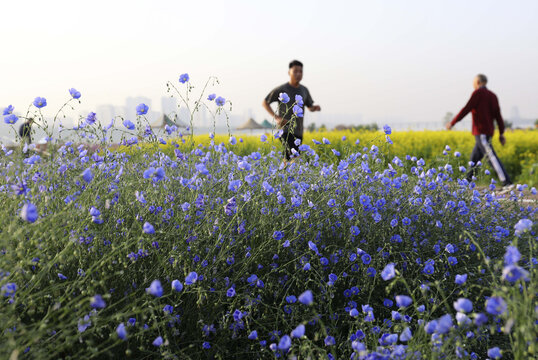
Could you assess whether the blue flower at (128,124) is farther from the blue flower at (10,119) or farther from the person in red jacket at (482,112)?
the person in red jacket at (482,112)

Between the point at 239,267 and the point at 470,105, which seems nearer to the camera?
the point at 239,267

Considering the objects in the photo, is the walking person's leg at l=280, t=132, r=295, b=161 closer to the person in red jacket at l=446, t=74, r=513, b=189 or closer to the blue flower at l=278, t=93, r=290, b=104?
the blue flower at l=278, t=93, r=290, b=104

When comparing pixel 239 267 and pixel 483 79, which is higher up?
pixel 483 79

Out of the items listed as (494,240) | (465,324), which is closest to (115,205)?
(465,324)

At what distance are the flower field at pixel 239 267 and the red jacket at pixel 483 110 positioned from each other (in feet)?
12.9

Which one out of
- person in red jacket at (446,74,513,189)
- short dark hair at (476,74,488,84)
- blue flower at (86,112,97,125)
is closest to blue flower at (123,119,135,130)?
blue flower at (86,112,97,125)

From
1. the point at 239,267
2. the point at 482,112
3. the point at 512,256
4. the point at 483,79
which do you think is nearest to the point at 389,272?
the point at 512,256

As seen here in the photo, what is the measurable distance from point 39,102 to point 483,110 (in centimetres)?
643

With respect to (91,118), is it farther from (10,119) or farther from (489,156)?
(489,156)

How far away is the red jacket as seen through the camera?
23.3 feet

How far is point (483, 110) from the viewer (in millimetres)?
7109

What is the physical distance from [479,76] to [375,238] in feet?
18.2

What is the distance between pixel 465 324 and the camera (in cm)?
159

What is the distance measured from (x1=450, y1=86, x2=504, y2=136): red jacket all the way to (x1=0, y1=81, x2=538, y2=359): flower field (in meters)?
3.94
